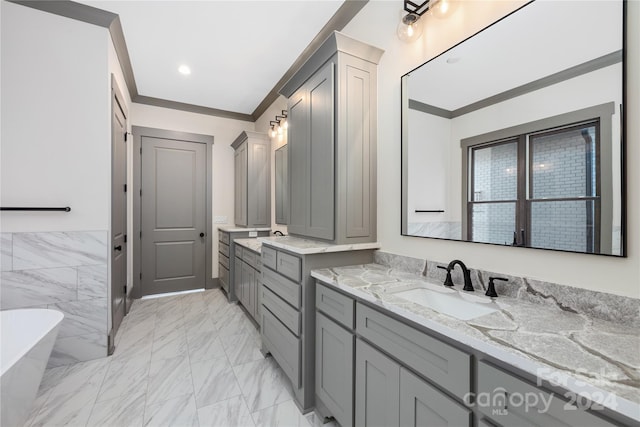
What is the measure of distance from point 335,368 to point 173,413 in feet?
3.66

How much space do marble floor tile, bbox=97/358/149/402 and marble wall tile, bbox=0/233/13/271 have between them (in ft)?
3.66

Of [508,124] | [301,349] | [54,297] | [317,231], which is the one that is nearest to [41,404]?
[54,297]

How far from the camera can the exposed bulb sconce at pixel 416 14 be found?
1.53 meters

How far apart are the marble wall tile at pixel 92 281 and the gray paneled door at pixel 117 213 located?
0.13m

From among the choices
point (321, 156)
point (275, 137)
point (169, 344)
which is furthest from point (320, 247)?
point (275, 137)

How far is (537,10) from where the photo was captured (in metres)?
1.17

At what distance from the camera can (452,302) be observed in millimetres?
1291

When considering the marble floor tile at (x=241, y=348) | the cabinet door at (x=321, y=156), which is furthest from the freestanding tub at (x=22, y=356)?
the cabinet door at (x=321, y=156)

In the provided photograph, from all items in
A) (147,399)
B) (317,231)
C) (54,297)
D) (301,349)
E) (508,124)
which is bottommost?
(147,399)

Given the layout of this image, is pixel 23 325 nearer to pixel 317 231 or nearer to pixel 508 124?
pixel 317 231

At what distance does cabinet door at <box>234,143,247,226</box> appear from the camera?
4.15m

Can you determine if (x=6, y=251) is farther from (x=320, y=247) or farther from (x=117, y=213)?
(x=320, y=247)

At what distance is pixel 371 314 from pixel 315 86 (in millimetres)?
1706

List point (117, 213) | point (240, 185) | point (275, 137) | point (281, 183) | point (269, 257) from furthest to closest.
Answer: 1. point (240, 185)
2. point (275, 137)
3. point (281, 183)
4. point (117, 213)
5. point (269, 257)
